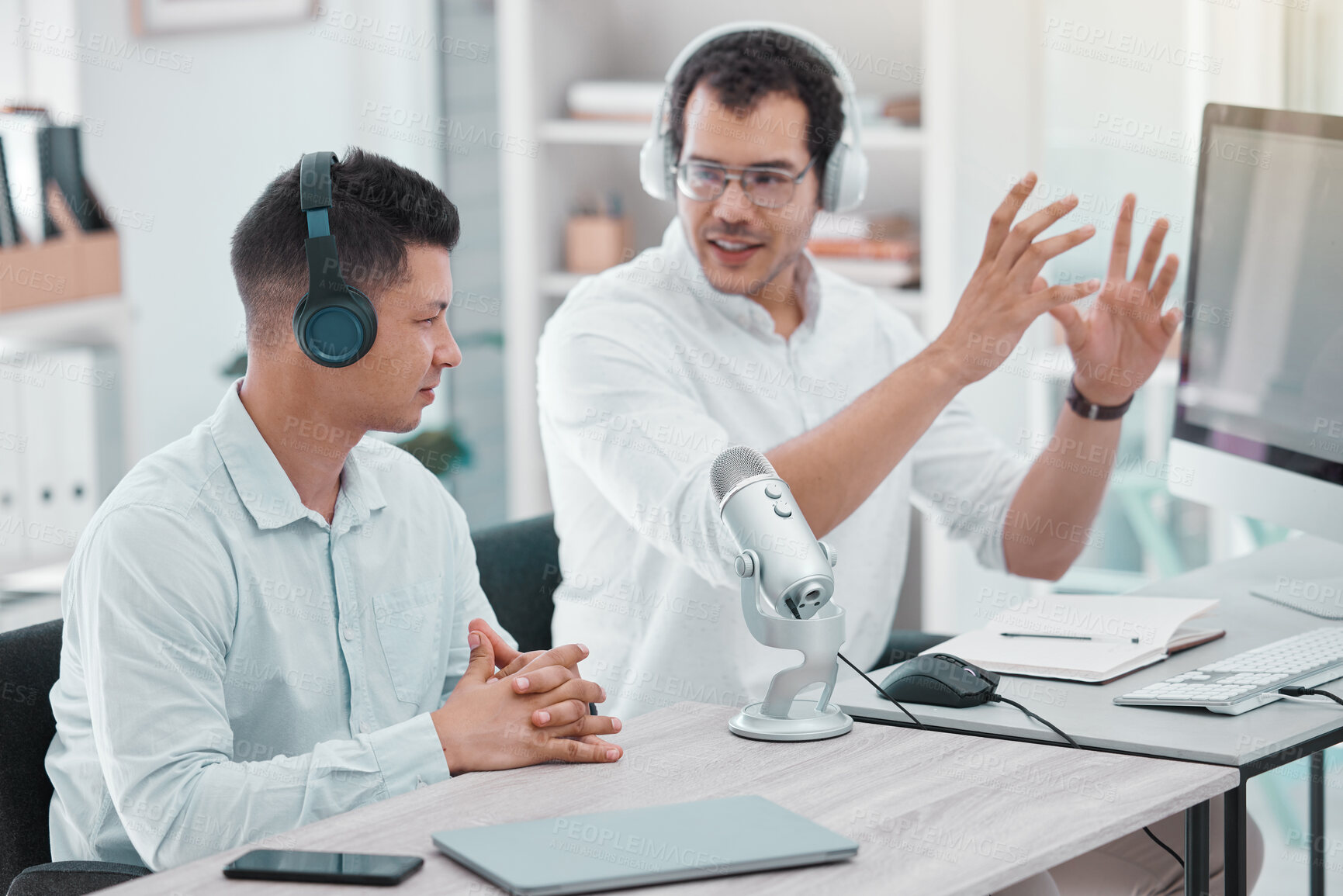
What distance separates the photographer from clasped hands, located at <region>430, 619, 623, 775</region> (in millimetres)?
1249

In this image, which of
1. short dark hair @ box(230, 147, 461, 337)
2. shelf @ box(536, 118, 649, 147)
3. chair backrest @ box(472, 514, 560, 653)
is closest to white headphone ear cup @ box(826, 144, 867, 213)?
chair backrest @ box(472, 514, 560, 653)

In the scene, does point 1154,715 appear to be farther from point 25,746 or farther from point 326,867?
point 25,746

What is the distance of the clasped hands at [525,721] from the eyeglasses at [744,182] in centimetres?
77

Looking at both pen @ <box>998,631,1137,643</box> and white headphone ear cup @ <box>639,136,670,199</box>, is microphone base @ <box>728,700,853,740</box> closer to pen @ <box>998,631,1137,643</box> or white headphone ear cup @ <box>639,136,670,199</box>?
pen @ <box>998,631,1137,643</box>

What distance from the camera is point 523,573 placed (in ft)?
6.28

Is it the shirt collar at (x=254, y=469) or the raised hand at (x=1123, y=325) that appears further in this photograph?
the raised hand at (x=1123, y=325)

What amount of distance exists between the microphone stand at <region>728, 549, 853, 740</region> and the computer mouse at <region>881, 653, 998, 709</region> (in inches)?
3.3

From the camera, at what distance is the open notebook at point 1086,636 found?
1.50 metres

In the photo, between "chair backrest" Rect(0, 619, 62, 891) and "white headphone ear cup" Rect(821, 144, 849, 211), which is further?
"white headphone ear cup" Rect(821, 144, 849, 211)

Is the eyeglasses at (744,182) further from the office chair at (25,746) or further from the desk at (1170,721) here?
the office chair at (25,746)

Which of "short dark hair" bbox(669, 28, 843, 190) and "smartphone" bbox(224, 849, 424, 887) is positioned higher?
"short dark hair" bbox(669, 28, 843, 190)

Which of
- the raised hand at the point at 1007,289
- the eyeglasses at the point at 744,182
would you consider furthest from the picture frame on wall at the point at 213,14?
the raised hand at the point at 1007,289

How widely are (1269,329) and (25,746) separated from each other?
1504 mm

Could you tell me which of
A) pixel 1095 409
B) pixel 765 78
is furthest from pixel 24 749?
pixel 1095 409
